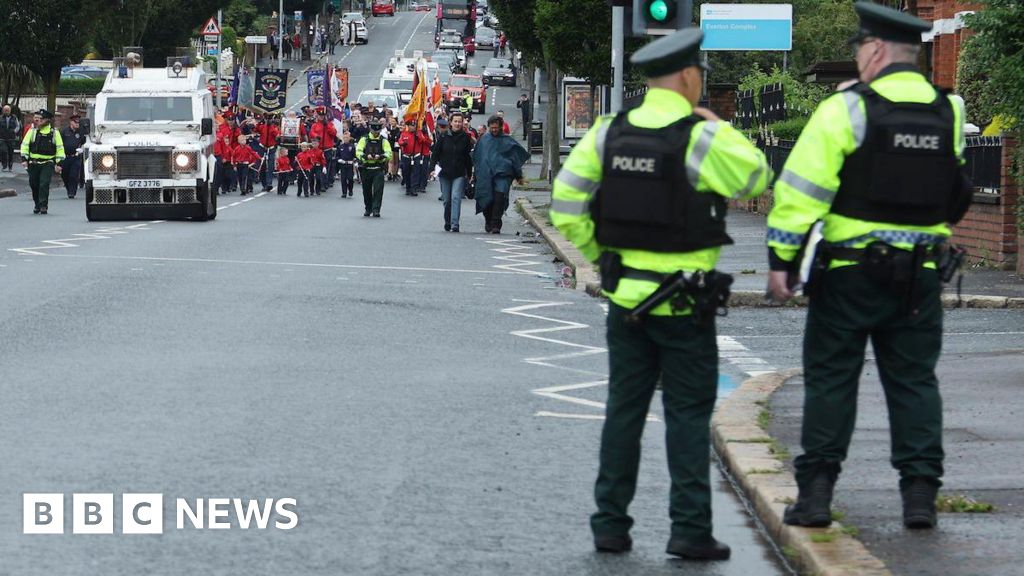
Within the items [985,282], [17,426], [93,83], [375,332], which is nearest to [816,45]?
[93,83]

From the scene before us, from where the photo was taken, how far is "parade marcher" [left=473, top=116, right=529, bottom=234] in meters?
27.9

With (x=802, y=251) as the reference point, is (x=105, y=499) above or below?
below

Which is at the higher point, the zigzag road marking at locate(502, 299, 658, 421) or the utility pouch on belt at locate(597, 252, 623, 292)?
the utility pouch on belt at locate(597, 252, 623, 292)

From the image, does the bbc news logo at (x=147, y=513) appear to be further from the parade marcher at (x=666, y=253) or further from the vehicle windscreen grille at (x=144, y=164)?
the vehicle windscreen grille at (x=144, y=164)

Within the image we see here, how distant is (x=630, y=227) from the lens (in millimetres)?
6660

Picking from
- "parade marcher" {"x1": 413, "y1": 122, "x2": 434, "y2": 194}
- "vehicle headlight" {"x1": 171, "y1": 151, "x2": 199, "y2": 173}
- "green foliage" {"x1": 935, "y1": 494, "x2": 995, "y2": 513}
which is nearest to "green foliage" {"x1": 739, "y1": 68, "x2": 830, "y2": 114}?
"parade marcher" {"x1": 413, "y1": 122, "x2": 434, "y2": 194}

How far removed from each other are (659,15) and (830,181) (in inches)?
387

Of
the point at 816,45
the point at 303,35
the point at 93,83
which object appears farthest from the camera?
the point at 303,35

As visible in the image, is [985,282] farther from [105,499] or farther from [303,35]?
[303,35]

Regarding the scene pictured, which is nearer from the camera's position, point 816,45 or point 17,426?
point 17,426

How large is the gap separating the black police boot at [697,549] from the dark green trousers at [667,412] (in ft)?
0.09

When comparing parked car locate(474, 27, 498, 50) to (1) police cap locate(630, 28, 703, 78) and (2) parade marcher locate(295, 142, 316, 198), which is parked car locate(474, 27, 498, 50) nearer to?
(2) parade marcher locate(295, 142, 316, 198)

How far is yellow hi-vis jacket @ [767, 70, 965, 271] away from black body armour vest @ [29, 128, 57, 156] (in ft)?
92.7

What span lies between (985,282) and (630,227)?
469 inches
